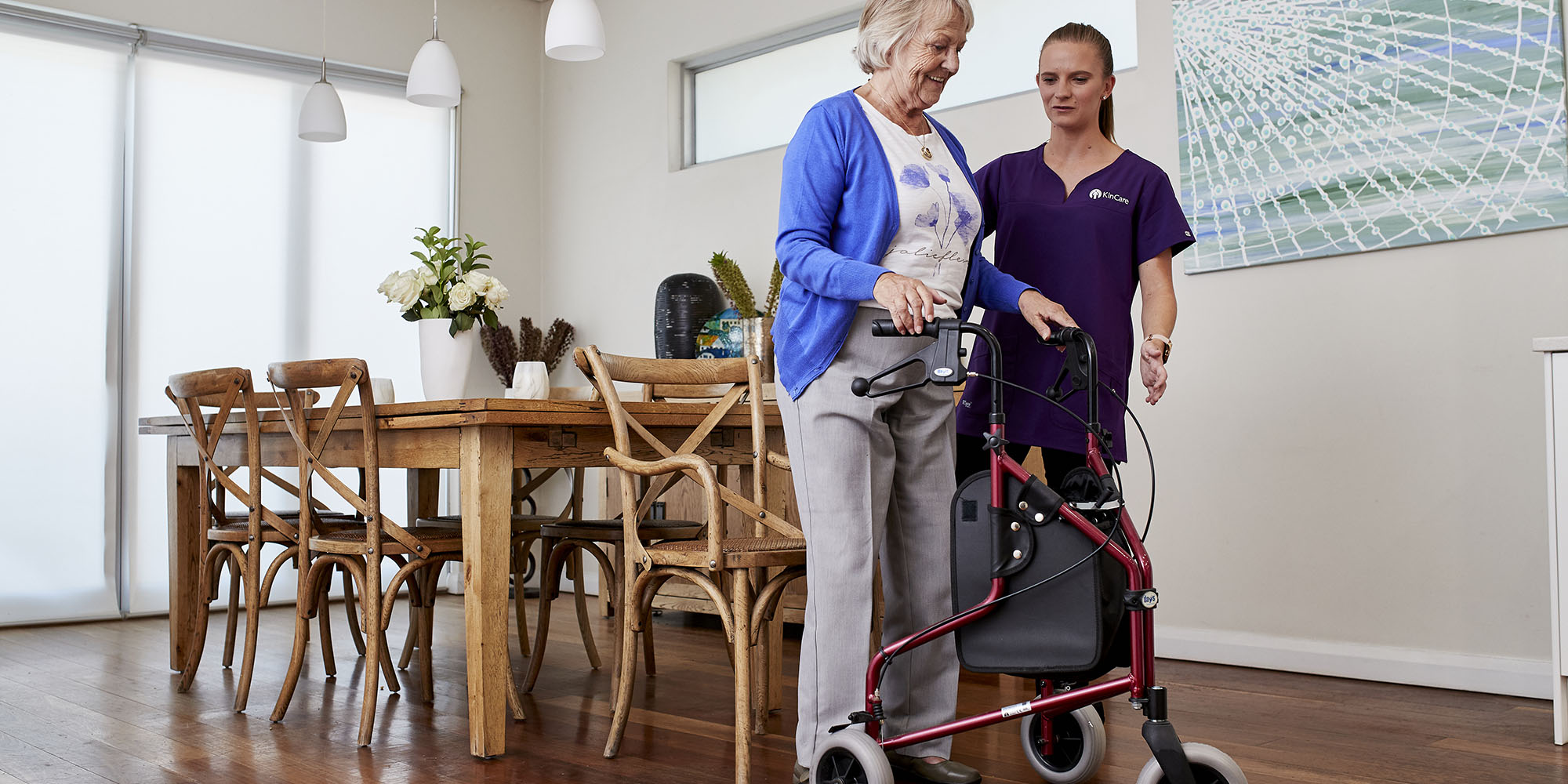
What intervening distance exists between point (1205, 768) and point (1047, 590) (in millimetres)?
315

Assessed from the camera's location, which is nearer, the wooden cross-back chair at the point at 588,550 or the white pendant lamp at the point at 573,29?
the wooden cross-back chair at the point at 588,550

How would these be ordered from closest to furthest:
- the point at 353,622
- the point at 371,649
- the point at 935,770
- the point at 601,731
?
1. the point at 935,770
2. the point at 371,649
3. the point at 601,731
4. the point at 353,622

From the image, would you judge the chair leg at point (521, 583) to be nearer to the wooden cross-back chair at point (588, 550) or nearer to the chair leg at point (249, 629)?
the wooden cross-back chair at point (588, 550)

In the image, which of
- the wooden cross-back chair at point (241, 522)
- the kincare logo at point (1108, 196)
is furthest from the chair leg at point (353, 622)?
the kincare logo at point (1108, 196)

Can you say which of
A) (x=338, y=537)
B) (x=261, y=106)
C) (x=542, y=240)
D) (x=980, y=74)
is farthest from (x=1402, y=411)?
(x=261, y=106)

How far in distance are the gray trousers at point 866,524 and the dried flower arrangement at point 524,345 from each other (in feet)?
12.5

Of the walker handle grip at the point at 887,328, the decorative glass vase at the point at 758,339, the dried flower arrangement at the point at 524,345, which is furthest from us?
the dried flower arrangement at the point at 524,345

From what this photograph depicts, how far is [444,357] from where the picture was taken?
3076 mm

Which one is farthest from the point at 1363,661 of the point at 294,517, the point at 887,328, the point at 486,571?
the point at 294,517

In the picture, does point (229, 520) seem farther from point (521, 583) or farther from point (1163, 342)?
point (1163, 342)

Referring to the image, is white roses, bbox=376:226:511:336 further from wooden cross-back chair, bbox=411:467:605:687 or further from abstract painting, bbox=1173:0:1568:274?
abstract painting, bbox=1173:0:1568:274

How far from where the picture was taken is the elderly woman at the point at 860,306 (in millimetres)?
1980

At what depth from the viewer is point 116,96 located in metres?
4.94

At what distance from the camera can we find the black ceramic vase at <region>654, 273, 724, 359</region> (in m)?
4.75
